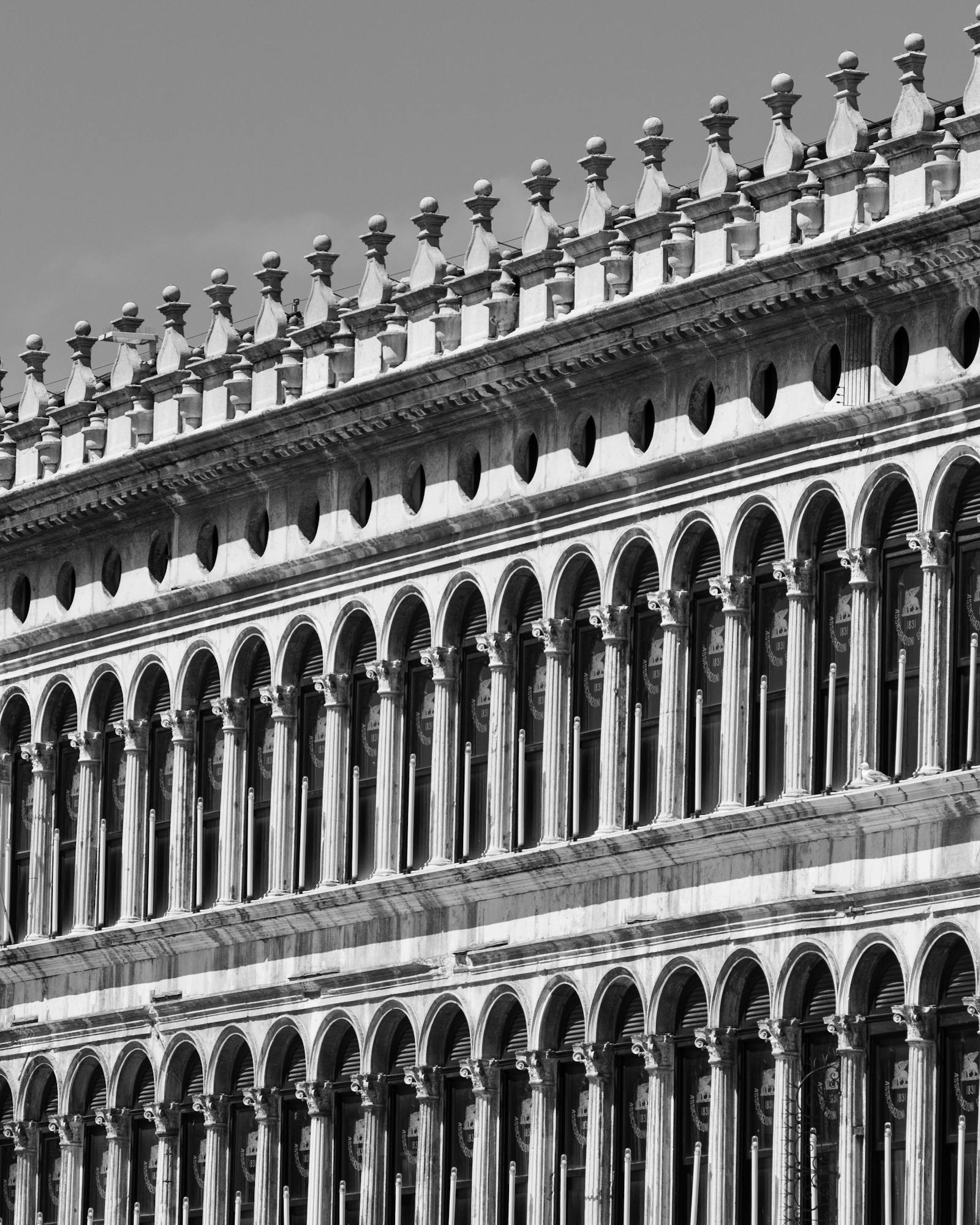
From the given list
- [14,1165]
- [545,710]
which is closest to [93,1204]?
[14,1165]

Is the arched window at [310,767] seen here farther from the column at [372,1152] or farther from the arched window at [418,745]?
the column at [372,1152]

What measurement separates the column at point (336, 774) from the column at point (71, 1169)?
230 inches

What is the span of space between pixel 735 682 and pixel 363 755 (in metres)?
7.76

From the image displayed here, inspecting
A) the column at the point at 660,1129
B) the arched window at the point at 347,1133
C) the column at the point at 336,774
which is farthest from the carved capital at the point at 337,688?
the column at the point at 660,1129

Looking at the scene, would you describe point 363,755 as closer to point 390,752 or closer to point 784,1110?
point 390,752

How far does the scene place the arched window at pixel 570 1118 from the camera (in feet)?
190

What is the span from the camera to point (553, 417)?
59.3m

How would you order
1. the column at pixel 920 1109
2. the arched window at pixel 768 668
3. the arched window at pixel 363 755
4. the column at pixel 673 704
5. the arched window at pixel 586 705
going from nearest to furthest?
the column at pixel 920 1109 < the arched window at pixel 768 668 < the column at pixel 673 704 < the arched window at pixel 586 705 < the arched window at pixel 363 755

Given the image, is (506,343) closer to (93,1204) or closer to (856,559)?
(856,559)

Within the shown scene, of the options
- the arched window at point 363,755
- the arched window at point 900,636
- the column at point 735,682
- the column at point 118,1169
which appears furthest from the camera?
the column at point 118,1169

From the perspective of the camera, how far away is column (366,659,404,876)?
61781mm

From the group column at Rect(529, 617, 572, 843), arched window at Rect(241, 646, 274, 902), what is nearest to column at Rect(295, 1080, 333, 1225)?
arched window at Rect(241, 646, 274, 902)

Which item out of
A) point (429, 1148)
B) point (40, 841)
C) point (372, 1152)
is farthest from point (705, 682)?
point (40, 841)

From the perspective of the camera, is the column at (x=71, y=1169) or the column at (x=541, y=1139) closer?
the column at (x=541, y=1139)
